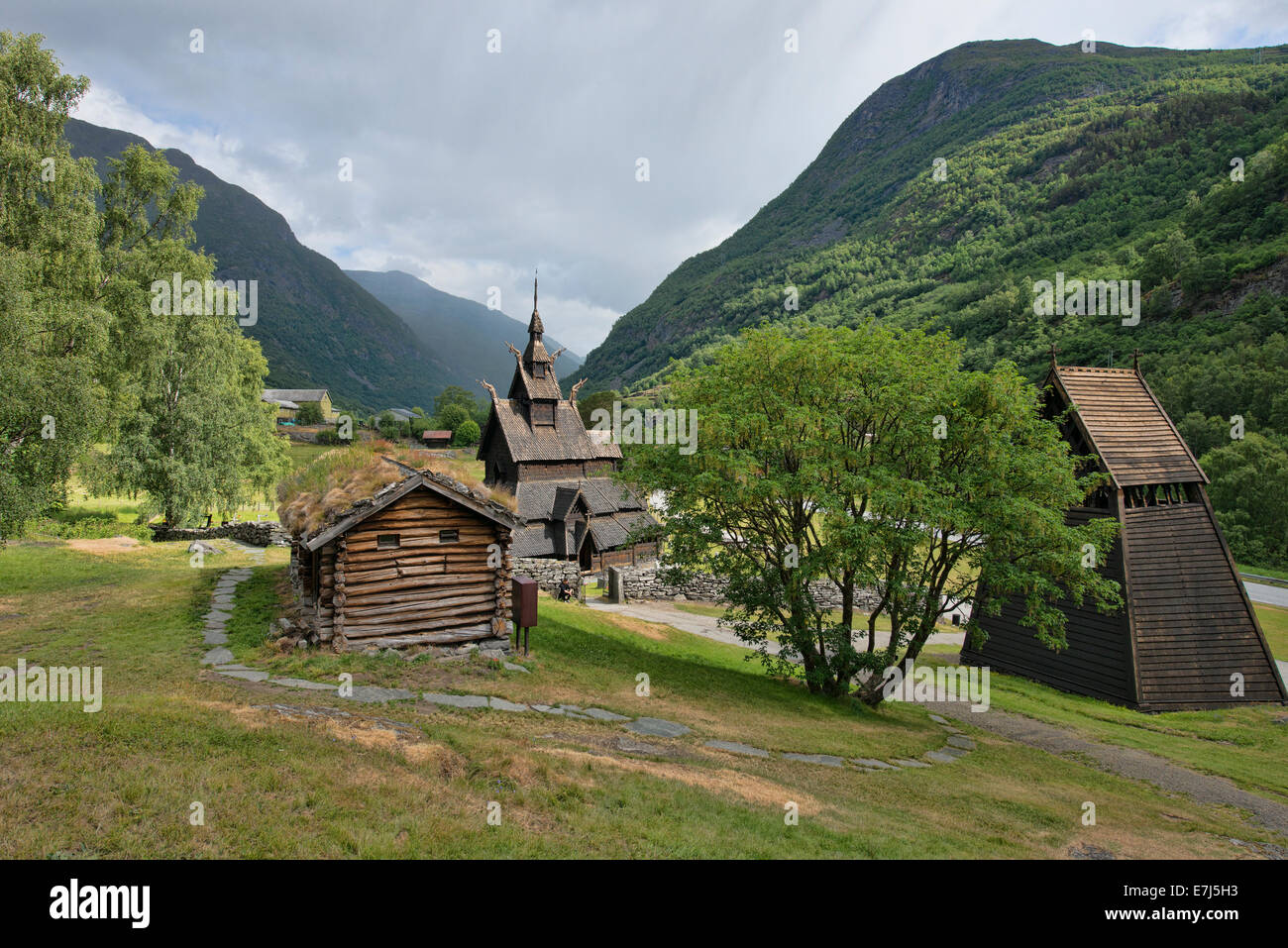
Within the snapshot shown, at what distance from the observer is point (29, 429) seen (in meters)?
19.6

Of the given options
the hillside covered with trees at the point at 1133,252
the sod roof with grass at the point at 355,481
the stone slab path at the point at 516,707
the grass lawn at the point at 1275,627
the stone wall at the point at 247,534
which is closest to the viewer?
the stone slab path at the point at 516,707

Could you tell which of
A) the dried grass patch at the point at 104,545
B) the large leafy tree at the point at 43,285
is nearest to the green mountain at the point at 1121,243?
the large leafy tree at the point at 43,285

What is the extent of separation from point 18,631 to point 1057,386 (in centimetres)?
3493

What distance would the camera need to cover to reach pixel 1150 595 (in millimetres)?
22000

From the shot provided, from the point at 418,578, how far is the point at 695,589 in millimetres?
25051

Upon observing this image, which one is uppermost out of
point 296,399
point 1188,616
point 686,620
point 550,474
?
point 296,399

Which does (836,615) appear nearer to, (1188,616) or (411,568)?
(1188,616)

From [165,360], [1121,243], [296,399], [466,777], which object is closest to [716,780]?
[466,777]

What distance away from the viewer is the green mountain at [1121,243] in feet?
238

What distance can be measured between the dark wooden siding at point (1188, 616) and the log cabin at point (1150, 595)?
0.04 m

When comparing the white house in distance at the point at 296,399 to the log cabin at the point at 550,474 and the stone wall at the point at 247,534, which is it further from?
the stone wall at the point at 247,534

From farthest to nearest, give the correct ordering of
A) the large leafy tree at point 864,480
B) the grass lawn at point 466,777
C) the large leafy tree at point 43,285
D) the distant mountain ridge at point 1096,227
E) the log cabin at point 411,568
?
1. the distant mountain ridge at point 1096,227
2. the large leafy tree at point 43,285
3. the large leafy tree at point 864,480
4. the log cabin at point 411,568
5. the grass lawn at point 466,777

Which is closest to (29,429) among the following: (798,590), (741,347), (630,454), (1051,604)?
(630,454)
